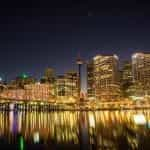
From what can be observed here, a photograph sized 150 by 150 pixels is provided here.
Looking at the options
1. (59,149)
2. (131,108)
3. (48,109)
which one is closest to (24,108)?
(48,109)

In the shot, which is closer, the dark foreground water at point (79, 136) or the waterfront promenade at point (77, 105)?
the dark foreground water at point (79, 136)

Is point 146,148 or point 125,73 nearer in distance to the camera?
point 146,148

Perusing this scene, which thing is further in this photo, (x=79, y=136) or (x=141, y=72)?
(x=141, y=72)

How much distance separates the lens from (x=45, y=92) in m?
81.2

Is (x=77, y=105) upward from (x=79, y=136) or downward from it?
upward

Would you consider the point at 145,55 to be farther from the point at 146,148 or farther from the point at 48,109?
the point at 146,148

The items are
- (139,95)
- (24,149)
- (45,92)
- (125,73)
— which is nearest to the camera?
(24,149)

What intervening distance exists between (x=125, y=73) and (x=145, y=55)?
9.41 m

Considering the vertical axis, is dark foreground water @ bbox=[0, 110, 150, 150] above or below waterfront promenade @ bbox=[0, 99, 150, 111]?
below

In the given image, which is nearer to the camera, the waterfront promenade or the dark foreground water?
the dark foreground water

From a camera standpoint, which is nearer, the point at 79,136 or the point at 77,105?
the point at 79,136

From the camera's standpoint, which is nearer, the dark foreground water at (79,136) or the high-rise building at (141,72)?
the dark foreground water at (79,136)

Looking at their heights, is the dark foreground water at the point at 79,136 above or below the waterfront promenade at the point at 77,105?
below

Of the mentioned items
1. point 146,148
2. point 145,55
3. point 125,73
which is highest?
point 145,55
